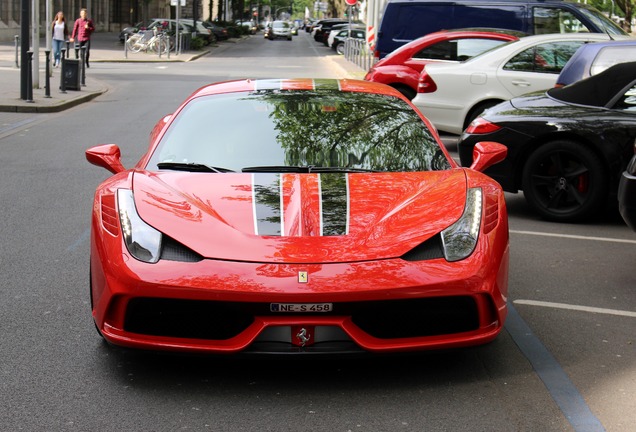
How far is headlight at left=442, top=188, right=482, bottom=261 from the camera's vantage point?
15.7 feet

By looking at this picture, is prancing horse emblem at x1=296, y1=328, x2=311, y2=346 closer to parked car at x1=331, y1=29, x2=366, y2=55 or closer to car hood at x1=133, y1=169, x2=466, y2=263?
car hood at x1=133, y1=169, x2=466, y2=263

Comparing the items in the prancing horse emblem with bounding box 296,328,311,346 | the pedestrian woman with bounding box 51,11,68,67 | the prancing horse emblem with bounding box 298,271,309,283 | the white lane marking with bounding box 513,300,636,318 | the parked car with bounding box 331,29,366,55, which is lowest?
the parked car with bounding box 331,29,366,55

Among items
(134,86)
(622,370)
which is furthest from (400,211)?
(134,86)

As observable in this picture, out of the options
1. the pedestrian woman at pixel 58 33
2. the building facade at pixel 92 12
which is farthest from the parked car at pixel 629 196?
the building facade at pixel 92 12

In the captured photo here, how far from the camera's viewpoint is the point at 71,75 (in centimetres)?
2409

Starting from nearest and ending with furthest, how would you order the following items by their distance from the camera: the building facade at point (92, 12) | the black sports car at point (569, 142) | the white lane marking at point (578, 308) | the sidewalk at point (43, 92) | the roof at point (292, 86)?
the white lane marking at point (578, 308) → the roof at point (292, 86) → the black sports car at point (569, 142) → the sidewalk at point (43, 92) → the building facade at point (92, 12)

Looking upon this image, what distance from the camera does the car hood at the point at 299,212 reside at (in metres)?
4.70

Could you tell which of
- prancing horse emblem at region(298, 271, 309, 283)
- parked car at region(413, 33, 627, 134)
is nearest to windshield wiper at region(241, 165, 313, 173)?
prancing horse emblem at region(298, 271, 309, 283)

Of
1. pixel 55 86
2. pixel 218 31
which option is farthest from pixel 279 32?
pixel 55 86

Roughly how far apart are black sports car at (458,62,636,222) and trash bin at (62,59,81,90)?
1576cm

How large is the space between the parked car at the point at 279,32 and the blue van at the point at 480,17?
6852 centimetres

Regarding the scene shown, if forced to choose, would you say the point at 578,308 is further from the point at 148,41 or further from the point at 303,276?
the point at 148,41

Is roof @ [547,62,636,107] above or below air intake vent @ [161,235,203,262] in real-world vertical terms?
above

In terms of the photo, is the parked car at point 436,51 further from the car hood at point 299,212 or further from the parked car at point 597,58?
the car hood at point 299,212
